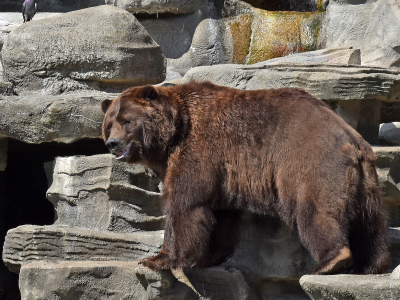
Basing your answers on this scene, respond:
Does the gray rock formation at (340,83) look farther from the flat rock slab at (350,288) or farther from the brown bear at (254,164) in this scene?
the flat rock slab at (350,288)

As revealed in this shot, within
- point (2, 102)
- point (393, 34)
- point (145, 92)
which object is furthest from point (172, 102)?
point (393, 34)

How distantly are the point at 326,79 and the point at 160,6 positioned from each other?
17.4 ft

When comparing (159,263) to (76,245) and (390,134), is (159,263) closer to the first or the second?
(76,245)

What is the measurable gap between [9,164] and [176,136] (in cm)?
494

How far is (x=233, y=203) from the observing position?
5473 mm

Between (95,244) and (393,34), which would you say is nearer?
(95,244)

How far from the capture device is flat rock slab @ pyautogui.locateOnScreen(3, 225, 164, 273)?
5.98 metres

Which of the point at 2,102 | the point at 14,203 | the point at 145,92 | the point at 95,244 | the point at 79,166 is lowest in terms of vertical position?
the point at 14,203

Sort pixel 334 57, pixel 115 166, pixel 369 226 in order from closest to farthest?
pixel 369 226, pixel 115 166, pixel 334 57

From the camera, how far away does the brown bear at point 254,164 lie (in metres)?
4.99

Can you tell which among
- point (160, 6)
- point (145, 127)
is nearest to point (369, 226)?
point (145, 127)

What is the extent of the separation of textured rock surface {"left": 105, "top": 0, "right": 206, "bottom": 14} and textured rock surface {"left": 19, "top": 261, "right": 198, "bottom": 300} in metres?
5.69

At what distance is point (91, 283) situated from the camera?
5.84 metres

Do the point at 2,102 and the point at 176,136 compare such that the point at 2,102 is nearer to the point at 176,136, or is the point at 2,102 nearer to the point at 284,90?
the point at 176,136
